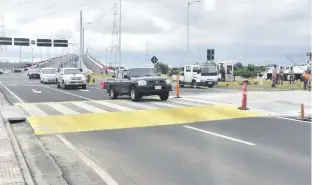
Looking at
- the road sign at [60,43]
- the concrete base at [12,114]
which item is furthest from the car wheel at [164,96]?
the road sign at [60,43]

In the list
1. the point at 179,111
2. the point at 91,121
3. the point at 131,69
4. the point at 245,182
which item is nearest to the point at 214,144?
the point at 245,182

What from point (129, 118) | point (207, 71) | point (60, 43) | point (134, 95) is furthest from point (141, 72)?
point (60, 43)

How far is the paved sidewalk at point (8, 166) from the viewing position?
20.2 feet

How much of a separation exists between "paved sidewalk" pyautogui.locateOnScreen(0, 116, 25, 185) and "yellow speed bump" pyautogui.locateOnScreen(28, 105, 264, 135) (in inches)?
77.6

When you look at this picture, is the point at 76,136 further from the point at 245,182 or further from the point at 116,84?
the point at 116,84

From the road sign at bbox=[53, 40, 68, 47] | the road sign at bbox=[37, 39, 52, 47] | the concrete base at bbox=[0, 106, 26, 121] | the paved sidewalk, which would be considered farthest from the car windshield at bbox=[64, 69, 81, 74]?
A: the road sign at bbox=[37, 39, 52, 47]

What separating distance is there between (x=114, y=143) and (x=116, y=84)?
11.4 meters

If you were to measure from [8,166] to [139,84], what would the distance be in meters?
11.9

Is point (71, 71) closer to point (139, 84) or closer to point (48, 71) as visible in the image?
point (48, 71)

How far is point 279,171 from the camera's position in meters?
6.82

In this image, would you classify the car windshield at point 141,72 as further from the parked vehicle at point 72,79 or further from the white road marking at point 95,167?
the parked vehicle at point 72,79

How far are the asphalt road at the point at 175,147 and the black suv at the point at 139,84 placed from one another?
4145 mm

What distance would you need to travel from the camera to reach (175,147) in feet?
28.7

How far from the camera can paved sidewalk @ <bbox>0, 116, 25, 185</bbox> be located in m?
6.16
